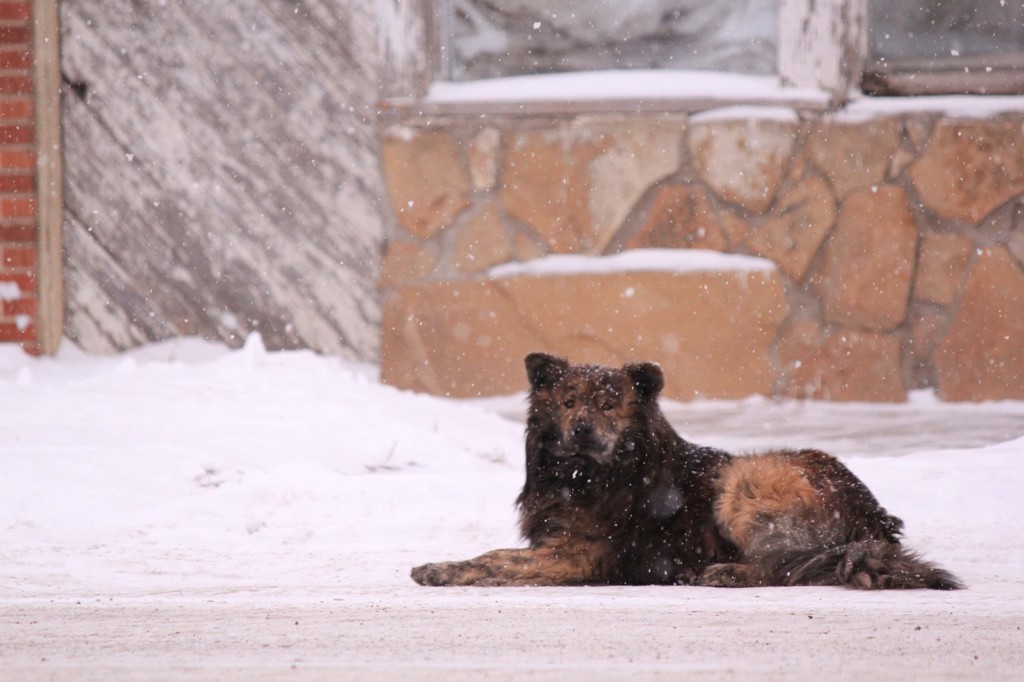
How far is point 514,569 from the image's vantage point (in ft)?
13.5

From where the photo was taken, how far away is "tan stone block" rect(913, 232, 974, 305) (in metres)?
7.00

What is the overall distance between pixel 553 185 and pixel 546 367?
3.09 meters

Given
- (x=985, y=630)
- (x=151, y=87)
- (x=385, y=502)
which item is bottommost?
(x=385, y=502)

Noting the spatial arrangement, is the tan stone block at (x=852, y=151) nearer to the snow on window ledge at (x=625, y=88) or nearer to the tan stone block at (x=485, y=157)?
the snow on window ledge at (x=625, y=88)

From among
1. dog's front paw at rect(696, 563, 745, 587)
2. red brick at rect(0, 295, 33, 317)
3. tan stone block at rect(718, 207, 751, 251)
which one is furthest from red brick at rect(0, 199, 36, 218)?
dog's front paw at rect(696, 563, 745, 587)

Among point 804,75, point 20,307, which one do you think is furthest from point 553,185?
point 20,307

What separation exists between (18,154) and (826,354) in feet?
16.1

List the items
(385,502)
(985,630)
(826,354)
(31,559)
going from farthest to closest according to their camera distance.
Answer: (826,354)
(385,502)
(31,559)
(985,630)

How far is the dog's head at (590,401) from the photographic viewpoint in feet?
13.9

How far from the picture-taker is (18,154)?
7516mm

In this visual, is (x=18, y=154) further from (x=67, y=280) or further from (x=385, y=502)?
(x=385, y=502)

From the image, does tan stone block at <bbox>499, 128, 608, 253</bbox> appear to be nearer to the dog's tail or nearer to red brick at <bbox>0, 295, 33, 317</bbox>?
red brick at <bbox>0, 295, 33, 317</bbox>

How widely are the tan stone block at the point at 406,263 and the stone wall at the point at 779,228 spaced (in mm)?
34

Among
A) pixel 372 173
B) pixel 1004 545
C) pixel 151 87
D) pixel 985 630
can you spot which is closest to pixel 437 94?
pixel 372 173
